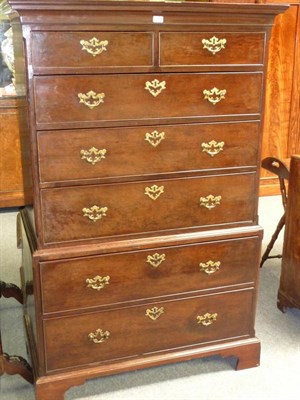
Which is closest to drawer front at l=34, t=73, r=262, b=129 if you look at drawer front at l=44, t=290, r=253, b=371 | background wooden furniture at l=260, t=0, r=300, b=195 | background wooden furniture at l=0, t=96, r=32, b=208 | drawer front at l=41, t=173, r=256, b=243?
drawer front at l=41, t=173, r=256, b=243

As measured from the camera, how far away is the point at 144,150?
202 centimetres

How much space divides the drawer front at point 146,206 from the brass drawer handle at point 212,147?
0.36 ft

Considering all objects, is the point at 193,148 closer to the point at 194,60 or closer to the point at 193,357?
the point at 194,60

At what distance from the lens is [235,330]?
2400mm

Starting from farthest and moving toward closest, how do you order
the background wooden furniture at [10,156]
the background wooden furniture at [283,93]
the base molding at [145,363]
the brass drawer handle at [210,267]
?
the background wooden furniture at [283,93]
the background wooden furniture at [10,156]
the brass drawer handle at [210,267]
the base molding at [145,363]

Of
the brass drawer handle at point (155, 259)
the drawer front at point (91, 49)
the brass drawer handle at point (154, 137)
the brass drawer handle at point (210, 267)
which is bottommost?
the brass drawer handle at point (210, 267)

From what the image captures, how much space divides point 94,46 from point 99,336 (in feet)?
3.81

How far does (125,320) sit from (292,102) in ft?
10.8

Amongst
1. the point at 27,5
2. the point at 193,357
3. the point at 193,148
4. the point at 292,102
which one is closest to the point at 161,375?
the point at 193,357

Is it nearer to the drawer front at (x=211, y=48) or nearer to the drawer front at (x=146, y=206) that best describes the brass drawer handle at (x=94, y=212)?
the drawer front at (x=146, y=206)

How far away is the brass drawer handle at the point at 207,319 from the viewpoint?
7.59 feet

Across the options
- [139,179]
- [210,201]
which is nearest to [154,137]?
[139,179]

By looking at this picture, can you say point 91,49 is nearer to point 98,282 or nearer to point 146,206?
point 146,206

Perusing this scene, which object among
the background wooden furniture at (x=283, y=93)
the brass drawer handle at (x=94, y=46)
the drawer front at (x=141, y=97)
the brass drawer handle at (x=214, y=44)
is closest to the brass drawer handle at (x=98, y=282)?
the drawer front at (x=141, y=97)
